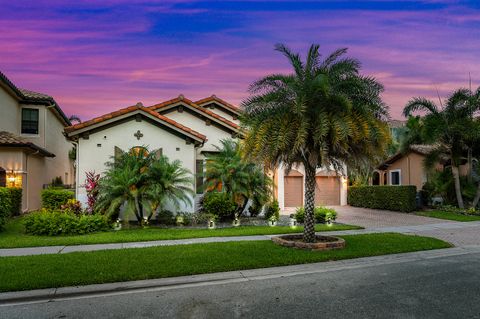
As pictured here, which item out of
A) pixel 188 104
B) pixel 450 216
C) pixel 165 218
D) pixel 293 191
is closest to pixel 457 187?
pixel 450 216

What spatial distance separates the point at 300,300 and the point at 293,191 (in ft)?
61.7

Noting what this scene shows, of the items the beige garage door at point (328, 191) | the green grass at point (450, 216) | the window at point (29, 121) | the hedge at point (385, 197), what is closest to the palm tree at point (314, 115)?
the green grass at point (450, 216)

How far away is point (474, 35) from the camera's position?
577 inches

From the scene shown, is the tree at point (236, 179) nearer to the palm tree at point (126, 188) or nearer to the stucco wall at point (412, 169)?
the palm tree at point (126, 188)

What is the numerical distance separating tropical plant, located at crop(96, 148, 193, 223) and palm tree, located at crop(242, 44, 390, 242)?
4.80 metres

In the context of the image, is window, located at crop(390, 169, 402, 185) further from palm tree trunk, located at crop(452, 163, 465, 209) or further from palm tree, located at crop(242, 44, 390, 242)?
palm tree, located at crop(242, 44, 390, 242)

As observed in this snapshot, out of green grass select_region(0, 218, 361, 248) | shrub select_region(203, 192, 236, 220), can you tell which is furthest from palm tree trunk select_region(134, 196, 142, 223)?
shrub select_region(203, 192, 236, 220)

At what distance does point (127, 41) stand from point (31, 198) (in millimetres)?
10741

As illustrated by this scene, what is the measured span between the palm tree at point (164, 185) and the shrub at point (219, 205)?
4.19ft

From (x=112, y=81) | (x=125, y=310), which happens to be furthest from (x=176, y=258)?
(x=112, y=81)

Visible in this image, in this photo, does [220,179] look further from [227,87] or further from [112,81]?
[112,81]

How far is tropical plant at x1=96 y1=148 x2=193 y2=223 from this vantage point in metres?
13.4

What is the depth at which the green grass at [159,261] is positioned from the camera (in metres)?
7.07

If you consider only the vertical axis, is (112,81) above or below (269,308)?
above
